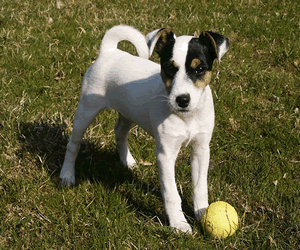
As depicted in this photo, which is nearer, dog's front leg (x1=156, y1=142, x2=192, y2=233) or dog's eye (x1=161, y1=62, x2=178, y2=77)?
dog's eye (x1=161, y1=62, x2=178, y2=77)

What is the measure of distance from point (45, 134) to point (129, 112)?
1.65 metres

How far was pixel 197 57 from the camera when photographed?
10.2 feet

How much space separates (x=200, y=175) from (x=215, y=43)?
1210 mm

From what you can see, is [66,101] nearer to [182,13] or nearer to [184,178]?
[184,178]

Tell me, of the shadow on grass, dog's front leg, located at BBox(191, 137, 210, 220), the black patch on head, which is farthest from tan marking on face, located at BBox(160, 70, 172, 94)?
the shadow on grass

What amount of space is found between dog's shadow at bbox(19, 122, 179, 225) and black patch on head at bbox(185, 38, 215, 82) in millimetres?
1526

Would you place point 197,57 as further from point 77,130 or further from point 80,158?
point 80,158

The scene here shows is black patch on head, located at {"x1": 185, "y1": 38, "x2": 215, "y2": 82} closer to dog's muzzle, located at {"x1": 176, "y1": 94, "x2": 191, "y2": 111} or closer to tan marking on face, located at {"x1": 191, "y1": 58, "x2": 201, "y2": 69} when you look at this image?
tan marking on face, located at {"x1": 191, "y1": 58, "x2": 201, "y2": 69}

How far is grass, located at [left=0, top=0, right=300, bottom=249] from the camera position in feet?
11.7

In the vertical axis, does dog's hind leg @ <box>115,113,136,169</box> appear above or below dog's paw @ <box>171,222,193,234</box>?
below

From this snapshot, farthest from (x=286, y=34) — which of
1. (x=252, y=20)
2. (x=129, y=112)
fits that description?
(x=129, y=112)

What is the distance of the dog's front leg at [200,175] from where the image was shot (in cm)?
358

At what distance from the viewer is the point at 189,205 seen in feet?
12.9

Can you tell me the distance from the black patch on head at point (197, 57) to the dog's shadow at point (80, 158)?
5.01 feet
